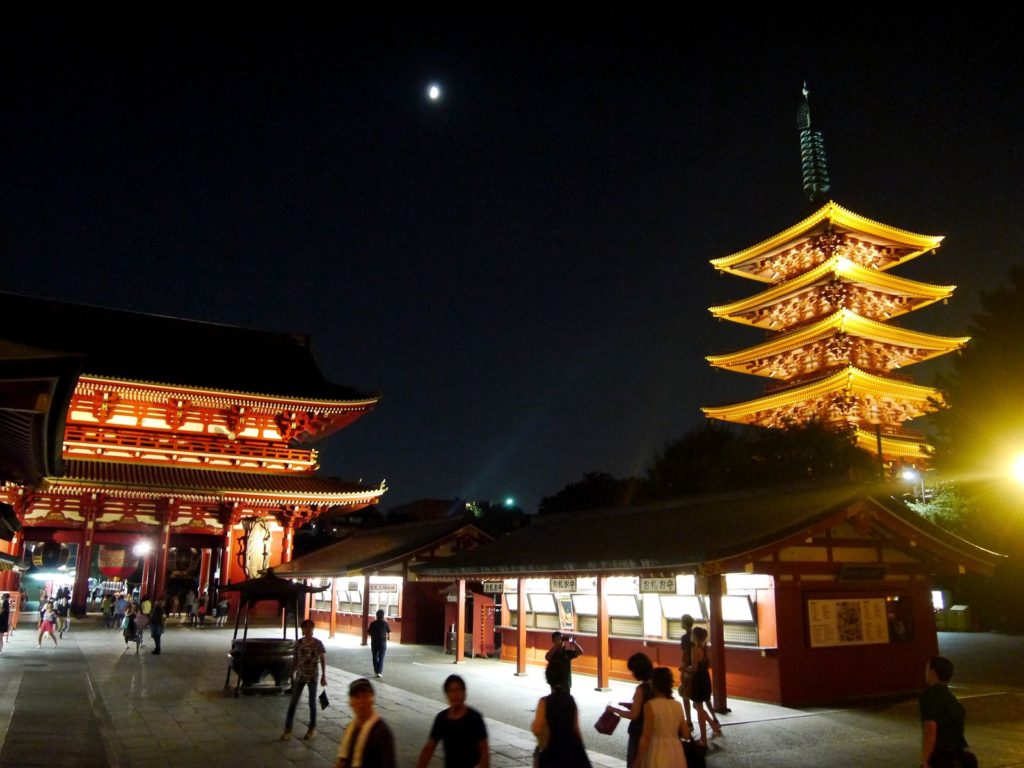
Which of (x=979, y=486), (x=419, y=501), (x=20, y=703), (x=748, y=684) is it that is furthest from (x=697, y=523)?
(x=419, y=501)

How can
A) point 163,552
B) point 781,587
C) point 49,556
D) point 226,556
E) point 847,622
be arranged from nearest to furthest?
point 781,587
point 847,622
point 49,556
point 163,552
point 226,556

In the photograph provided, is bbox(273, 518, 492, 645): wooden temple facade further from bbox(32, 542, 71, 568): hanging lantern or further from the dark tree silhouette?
the dark tree silhouette

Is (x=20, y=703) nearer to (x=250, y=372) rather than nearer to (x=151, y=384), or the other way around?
(x=151, y=384)

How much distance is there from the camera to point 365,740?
595 cm

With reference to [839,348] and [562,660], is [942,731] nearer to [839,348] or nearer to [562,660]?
[562,660]

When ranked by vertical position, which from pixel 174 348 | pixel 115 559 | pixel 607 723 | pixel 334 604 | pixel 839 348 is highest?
pixel 839 348

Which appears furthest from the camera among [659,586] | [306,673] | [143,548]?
[143,548]

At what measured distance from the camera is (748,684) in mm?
14820

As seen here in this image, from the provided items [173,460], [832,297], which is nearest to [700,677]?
[173,460]

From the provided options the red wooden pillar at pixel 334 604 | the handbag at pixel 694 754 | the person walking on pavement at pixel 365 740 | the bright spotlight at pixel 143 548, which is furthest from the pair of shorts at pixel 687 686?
the bright spotlight at pixel 143 548

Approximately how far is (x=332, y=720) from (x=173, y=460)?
23.7 metres

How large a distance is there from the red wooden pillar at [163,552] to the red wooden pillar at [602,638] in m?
20.9

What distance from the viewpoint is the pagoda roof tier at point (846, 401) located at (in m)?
40.1

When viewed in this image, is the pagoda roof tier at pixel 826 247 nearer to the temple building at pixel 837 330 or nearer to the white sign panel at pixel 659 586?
the temple building at pixel 837 330
